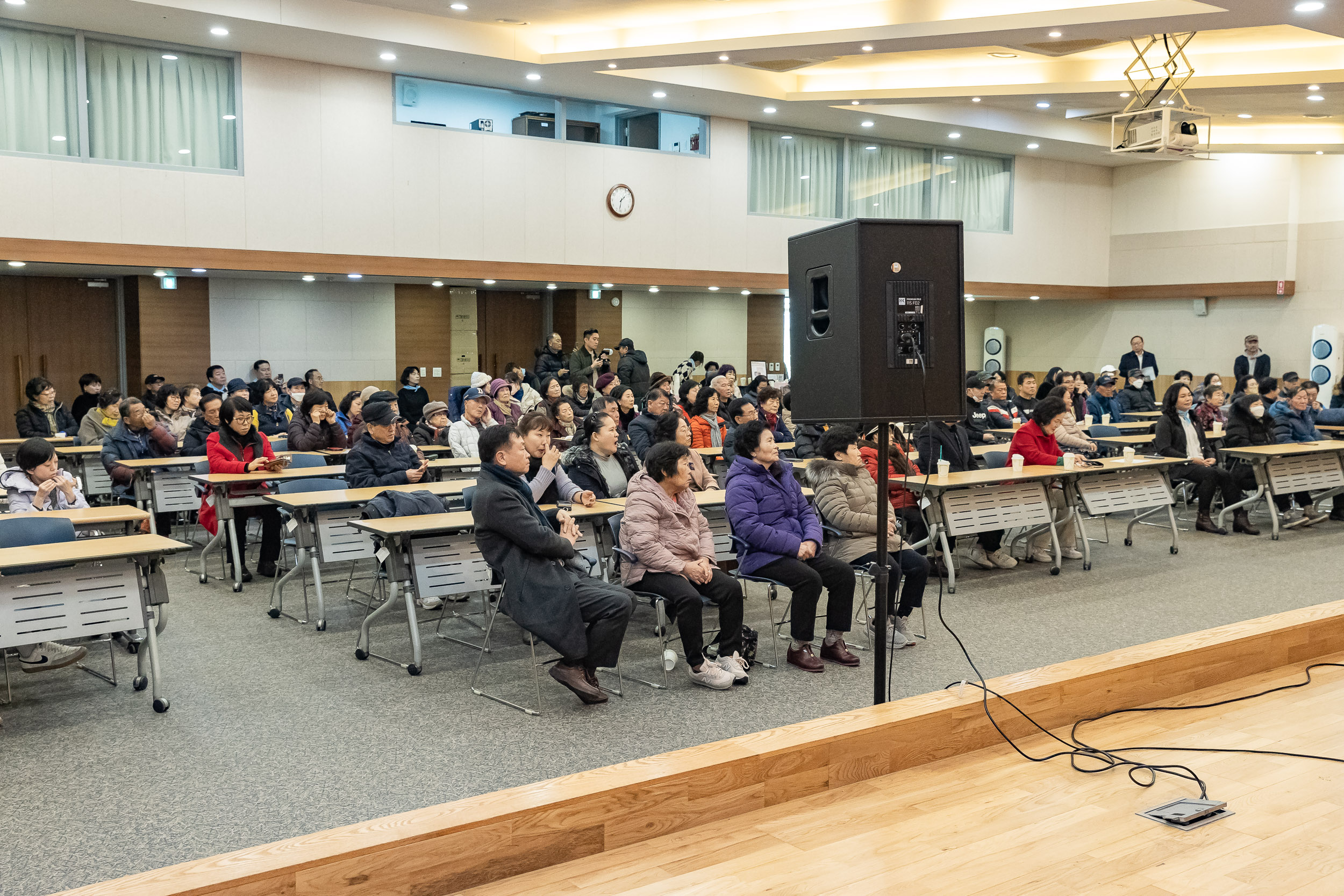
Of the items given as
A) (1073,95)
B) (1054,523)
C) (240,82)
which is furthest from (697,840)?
(1073,95)

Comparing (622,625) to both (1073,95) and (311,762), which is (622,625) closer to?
(311,762)

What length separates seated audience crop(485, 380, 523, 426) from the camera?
9.83 m

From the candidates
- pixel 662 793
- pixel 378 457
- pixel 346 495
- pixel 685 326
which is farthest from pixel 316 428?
pixel 685 326

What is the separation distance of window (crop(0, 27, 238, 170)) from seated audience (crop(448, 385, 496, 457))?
4.89 metres

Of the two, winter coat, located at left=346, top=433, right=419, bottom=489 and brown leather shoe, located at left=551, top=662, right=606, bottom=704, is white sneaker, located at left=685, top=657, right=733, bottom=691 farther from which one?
winter coat, located at left=346, top=433, right=419, bottom=489

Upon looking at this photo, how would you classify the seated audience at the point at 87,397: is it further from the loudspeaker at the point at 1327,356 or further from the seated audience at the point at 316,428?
the loudspeaker at the point at 1327,356

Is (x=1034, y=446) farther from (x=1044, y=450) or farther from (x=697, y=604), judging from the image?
(x=697, y=604)

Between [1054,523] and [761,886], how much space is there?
19.9 feet

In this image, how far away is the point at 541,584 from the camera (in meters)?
4.85

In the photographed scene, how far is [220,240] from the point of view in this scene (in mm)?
11500

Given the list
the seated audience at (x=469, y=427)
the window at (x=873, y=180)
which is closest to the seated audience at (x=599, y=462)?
the seated audience at (x=469, y=427)

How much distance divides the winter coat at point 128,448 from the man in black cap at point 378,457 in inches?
94.2

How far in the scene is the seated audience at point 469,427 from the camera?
28.7ft

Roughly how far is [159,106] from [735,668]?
9385mm
